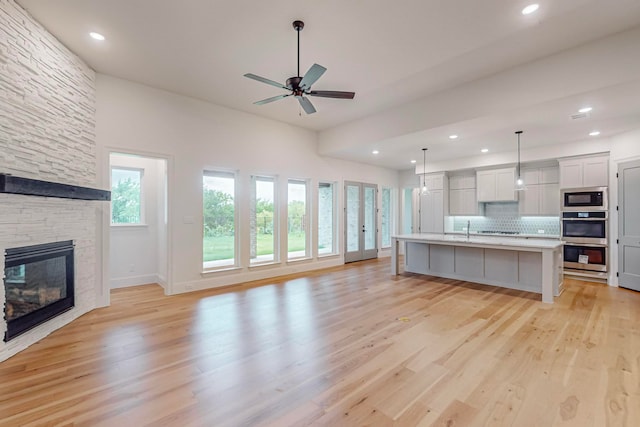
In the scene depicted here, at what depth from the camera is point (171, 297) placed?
484cm

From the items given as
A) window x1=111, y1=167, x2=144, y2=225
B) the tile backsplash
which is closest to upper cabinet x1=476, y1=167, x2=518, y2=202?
the tile backsplash

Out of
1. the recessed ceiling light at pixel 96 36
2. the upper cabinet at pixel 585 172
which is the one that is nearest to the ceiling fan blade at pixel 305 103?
the recessed ceiling light at pixel 96 36

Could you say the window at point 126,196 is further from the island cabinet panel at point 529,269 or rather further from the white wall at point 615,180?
the white wall at point 615,180

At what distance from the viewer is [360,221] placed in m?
8.46

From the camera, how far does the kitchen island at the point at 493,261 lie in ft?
15.2

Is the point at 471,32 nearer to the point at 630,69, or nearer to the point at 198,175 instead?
the point at 630,69

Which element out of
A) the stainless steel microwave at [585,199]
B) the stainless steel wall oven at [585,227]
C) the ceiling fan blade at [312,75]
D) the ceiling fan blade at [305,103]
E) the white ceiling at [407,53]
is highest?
the white ceiling at [407,53]

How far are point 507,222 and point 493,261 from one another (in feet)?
8.78

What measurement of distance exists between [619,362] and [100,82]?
7026mm

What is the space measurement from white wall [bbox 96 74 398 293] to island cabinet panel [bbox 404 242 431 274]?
248 cm

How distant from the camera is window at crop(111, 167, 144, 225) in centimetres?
556

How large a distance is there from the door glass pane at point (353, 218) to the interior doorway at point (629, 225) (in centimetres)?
538

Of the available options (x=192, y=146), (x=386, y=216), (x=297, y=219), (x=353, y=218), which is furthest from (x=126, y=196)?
(x=386, y=216)

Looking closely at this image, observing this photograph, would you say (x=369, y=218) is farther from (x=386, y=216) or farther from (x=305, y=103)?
(x=305, y=103)
